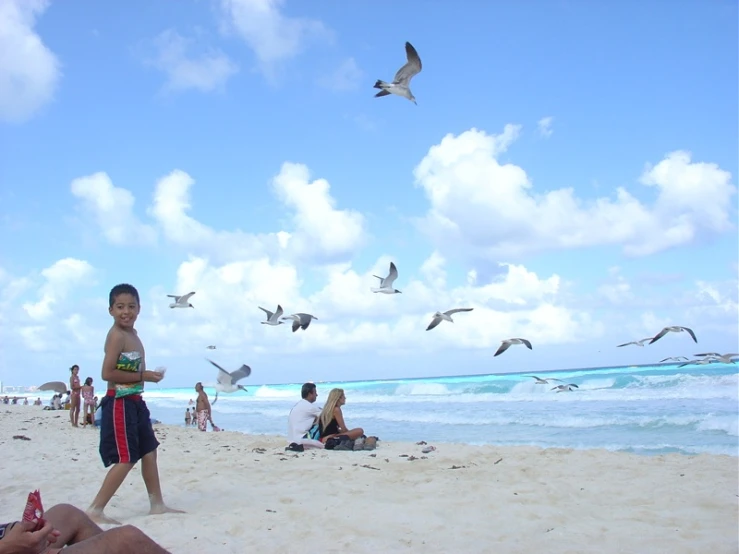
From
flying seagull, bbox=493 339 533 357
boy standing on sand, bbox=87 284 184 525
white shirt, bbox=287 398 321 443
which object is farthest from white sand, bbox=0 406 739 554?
flying seagull, bbox=493 339 533 357

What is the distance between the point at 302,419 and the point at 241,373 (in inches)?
82.2

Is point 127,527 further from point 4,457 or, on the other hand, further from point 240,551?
point 4,457

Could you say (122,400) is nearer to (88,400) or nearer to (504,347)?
(504,347)

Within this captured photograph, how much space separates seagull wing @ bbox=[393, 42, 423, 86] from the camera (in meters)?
10.1

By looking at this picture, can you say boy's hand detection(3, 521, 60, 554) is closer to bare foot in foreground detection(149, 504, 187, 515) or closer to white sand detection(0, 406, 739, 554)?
white sand detection(0, 406, 739, 554)

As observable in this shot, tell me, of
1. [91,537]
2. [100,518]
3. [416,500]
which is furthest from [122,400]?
[416,500]

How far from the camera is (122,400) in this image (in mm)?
4234

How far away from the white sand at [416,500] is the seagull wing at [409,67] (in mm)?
5734

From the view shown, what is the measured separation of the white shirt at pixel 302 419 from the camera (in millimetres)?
9938

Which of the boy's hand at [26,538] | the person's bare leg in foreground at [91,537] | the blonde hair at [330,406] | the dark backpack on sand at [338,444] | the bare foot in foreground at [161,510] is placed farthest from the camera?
the blonde hair at [330,406]

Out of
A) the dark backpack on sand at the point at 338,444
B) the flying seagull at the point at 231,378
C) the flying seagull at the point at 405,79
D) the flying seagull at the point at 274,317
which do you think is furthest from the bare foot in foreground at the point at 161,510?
the flying seagull at the point at 274,317

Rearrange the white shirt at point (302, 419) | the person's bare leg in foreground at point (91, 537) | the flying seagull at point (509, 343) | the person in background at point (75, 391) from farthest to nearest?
the person in background at point (75, 391) → the flying seagull at point (509, 343) → the white shirt at point (302, 419) → the person's bare leg in foreground at point (91, 537)

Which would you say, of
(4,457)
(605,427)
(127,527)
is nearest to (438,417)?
(605,427)

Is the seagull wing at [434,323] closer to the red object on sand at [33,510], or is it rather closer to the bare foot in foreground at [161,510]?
the bare foot in foreground at [161,510]
